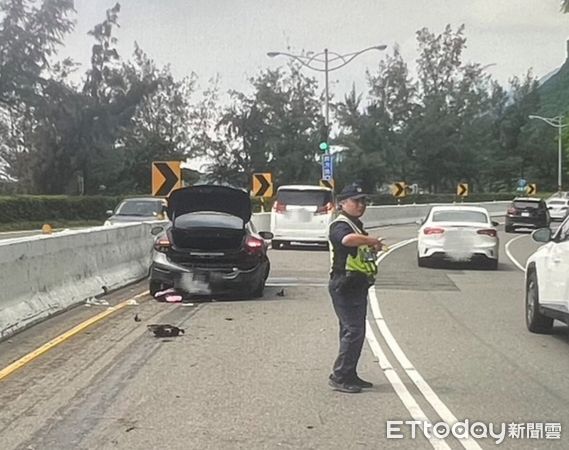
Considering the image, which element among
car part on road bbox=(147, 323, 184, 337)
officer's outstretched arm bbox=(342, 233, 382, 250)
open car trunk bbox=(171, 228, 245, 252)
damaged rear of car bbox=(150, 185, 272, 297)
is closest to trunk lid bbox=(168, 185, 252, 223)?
damaged rear of car bbox=(150, 185, 272, 297)

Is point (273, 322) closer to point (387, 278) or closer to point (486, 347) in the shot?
Result: point (486, 347)

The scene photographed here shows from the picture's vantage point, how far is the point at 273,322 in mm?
12188

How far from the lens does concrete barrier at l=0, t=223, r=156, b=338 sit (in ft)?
36.7

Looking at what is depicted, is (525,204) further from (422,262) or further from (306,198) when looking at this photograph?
(422,262)

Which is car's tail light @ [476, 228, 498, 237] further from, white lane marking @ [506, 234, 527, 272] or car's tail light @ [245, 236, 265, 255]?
car's tail light @ [245, 236, 265, 255]

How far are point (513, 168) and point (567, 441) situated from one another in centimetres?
8876

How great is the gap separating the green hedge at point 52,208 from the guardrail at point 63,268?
25.9 meters

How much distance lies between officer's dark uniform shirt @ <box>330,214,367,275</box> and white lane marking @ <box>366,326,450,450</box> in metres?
1.17

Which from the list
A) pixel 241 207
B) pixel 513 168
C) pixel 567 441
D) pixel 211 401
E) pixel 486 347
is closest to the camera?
pixel 567 441

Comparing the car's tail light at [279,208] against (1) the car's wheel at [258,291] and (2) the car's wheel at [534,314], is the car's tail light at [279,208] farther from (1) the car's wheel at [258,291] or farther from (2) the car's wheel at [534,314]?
(2) the car's wheel at [534,314]

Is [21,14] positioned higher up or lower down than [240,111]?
higher up

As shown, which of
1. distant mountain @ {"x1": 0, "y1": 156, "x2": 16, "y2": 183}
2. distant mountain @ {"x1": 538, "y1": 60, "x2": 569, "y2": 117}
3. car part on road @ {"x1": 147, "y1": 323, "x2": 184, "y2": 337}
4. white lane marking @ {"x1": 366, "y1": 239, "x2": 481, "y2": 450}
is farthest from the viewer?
distant mountain @ {"x1": 538, "y1": 60, "x2": 569, "y2": 117}

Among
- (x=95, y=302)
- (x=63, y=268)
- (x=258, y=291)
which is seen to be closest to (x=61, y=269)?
(x=63, y=268)

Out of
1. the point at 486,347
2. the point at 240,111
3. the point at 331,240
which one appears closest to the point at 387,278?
the point at 486,347
